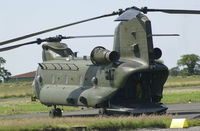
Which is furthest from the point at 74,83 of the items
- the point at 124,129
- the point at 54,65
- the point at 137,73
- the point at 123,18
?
the point at 124,129

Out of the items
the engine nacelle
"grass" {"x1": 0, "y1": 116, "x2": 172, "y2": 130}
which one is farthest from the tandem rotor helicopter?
"grass" {"x1": 0, "y1": 116, "x2": 172, "y2": 130}

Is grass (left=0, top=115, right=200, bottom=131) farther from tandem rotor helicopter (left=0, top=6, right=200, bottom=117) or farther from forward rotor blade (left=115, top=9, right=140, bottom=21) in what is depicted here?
forward rotor blade (left=115, top=9, right=140, bottom=21)

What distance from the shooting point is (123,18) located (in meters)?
24.0

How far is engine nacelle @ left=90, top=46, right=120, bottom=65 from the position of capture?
26.0 m

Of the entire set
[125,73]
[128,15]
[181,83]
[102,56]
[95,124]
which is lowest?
[95,124]

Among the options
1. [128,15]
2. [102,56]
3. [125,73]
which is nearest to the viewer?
[128,15]

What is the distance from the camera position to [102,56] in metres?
26.5

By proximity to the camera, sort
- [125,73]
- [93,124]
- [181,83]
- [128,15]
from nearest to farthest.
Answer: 1. [93,124]
2. [128,15]
3. [125,73]
4. [181,83]

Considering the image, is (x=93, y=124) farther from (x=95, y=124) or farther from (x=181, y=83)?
(x=181, y=83)

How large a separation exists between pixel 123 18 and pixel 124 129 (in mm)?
5952

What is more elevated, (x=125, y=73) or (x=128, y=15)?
(x=128, y=15)

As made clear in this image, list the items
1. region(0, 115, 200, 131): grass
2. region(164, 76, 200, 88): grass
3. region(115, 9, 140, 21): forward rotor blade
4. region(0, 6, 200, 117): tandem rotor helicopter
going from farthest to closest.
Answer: region(164, 76, 200, 88): grass, region(0, 6, 200, 117): tandem rotor helicopter, region(115, 9, 140, 21): forward rotor blade, region(0, 115, 200, 131): grass

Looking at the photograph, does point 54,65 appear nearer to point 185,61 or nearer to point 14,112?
point 14,112

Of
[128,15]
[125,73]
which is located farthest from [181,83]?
[128,15]
